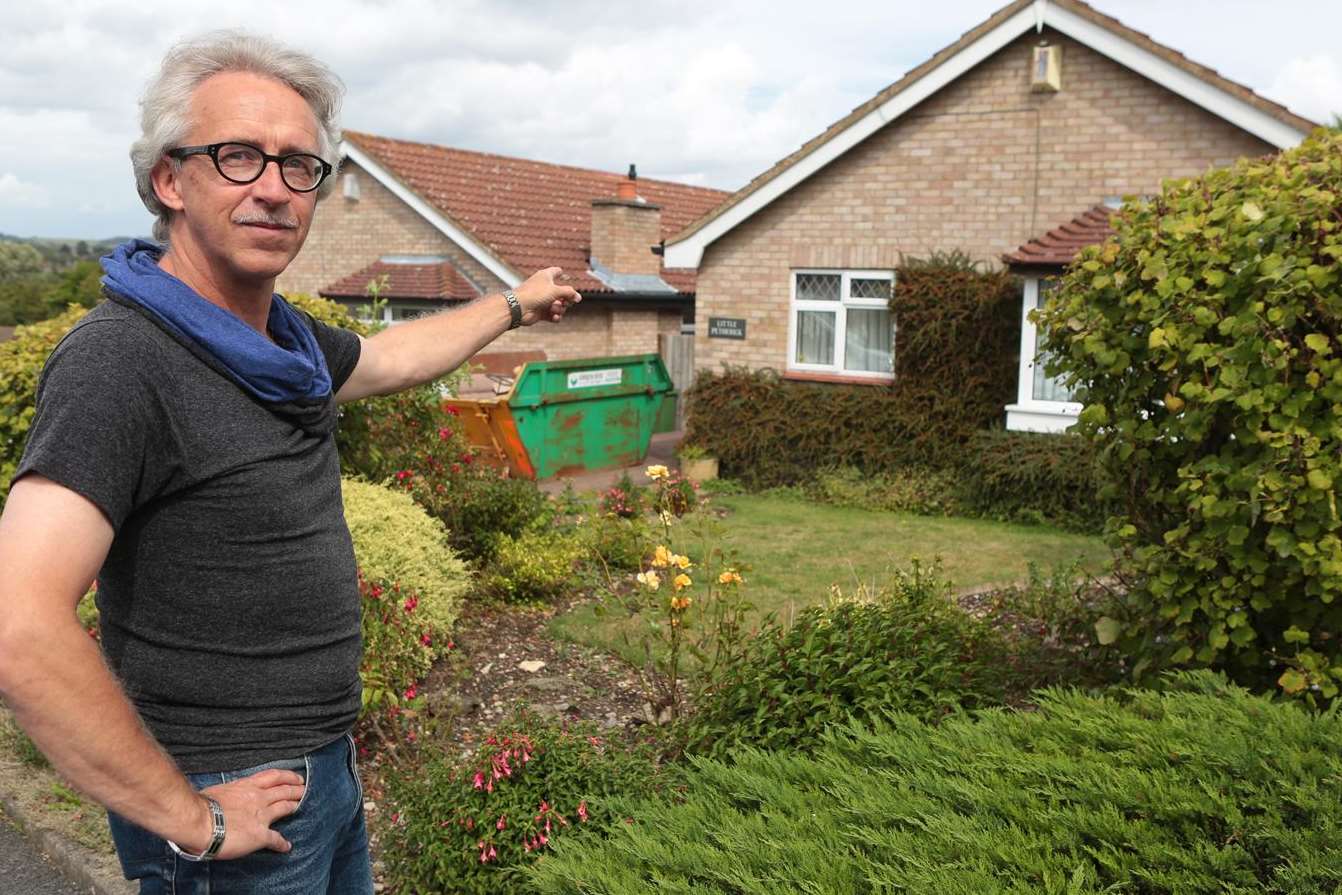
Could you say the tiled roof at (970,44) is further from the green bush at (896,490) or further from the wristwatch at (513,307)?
the wristwatch at (513,307)

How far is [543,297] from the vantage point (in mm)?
3168

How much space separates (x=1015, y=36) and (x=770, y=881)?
11535 mm

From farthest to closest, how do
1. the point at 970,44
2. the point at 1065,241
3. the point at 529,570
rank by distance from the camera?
the point at 970,44 → the point at 1065,241 → the point at 529,570

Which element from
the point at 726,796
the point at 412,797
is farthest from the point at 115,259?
the point at 412,797

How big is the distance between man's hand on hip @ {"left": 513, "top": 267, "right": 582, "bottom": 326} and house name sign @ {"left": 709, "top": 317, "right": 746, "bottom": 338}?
1114cm

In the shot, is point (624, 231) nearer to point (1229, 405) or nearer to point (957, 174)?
point (957, 174)

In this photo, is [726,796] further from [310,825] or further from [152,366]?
[152,366]

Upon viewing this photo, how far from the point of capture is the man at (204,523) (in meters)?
1.71

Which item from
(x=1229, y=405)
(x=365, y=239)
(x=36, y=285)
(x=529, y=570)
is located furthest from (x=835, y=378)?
(x=36, y=285)

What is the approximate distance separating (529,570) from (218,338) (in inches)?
226

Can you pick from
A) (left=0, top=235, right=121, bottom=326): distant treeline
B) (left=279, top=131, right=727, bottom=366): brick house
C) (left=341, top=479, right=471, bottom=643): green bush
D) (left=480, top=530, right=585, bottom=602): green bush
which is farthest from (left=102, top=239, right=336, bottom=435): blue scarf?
(left=0, top=235, right=121, bottom=326): distant treeline

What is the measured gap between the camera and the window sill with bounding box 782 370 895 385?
13141 millimetres

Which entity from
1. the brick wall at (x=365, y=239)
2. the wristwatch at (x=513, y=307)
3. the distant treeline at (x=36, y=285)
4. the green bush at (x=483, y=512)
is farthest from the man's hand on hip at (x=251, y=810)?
the distant treeline at (x=36, y=285)

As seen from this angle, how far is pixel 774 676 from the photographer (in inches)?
166
